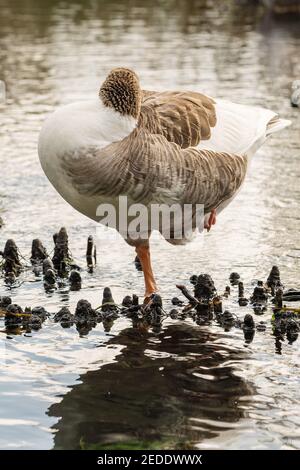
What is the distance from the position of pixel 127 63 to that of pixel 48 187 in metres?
Result: 7.20

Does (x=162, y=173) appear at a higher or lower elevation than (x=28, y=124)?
higher

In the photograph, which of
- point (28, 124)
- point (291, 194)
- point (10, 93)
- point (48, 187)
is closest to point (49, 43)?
point (10, 93)

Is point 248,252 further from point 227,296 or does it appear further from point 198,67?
point 198,67

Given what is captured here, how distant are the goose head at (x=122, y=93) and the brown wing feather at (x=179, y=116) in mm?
174

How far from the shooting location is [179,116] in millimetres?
7570

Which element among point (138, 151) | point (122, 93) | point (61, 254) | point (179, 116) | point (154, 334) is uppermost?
point (122, 93)

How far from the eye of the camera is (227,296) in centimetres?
807

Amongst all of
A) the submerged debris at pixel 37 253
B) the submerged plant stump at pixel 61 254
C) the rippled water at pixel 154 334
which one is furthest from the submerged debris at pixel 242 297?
the submerged debris at pixel 37 253

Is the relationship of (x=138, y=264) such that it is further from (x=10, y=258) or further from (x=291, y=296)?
(x=291, y=296)

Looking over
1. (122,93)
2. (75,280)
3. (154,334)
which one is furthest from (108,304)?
(122,93)

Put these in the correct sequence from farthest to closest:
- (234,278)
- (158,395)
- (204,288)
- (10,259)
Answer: (10,259), (234,278), (204,288), (158,395)

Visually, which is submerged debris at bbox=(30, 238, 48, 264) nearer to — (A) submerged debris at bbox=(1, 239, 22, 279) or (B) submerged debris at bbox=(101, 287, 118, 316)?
(A) submerged debris at bbox=(1, 239, 22, 279)

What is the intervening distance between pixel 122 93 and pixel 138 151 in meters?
0.45
